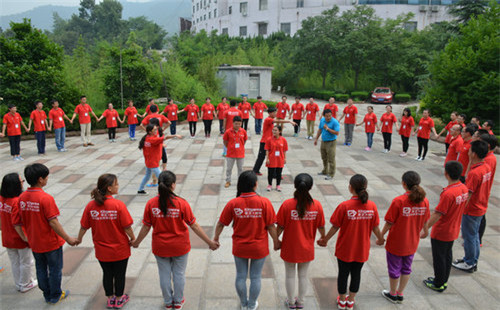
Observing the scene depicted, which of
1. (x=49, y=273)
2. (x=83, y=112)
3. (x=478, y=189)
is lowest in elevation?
(x=49, y=273)

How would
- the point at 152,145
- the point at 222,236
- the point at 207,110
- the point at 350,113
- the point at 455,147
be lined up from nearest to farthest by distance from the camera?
the point at 222,236, the point at 455,147, the point at 152,145, the point at 350,113, the point at 207,110

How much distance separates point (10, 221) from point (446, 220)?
4.62 m

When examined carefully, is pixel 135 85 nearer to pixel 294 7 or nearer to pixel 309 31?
pixel 309 31

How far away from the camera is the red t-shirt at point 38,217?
11.2 ft

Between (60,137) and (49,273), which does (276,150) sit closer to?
(49,273)

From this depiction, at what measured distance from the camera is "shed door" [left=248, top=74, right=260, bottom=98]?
24.4m

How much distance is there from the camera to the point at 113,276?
358 cm

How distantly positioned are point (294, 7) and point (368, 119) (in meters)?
43.2

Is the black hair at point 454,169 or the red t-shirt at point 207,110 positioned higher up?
the red t-shirt at point 207,110

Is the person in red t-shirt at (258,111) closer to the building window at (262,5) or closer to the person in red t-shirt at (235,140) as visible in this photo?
the person in red t-shirt at (235,140)

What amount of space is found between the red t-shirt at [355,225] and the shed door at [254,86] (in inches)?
854

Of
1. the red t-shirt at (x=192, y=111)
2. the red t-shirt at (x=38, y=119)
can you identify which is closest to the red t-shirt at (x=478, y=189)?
the red t-shirt at (x=192, y=111)

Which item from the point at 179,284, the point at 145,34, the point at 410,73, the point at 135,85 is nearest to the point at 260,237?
the point at 179,284

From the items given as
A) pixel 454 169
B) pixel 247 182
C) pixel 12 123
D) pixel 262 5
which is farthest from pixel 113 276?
pixel 262 5
